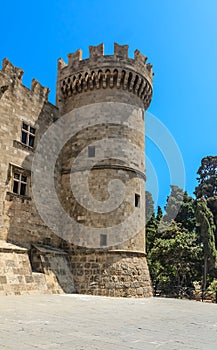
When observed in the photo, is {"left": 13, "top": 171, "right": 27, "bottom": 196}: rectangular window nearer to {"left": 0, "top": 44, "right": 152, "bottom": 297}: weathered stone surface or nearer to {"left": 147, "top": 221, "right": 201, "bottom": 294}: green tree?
{"left": 0, "top": 44, "right": 152, "bottom": 297}: weathered stone surface

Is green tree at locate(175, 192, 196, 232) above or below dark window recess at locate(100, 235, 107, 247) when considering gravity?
above

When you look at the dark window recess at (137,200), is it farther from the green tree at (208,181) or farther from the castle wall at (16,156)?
the green tree at (208,181)

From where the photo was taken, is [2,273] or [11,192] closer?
[2,273]

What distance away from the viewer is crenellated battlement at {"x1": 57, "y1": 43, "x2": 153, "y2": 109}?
631 inches

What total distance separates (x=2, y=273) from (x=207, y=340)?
25.2 ft

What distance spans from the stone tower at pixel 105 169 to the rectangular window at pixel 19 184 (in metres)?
2.20

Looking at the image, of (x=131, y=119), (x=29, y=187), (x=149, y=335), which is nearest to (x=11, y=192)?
(x=29, y=187)

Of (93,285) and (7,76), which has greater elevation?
(7,76)

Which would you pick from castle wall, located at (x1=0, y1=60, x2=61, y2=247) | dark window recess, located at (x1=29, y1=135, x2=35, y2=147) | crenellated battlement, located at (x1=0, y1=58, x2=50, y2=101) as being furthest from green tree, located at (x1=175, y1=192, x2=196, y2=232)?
crenellated battlement, located at (x1=0, y1=58, x2=50, y2=101)

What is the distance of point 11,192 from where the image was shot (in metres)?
13.1

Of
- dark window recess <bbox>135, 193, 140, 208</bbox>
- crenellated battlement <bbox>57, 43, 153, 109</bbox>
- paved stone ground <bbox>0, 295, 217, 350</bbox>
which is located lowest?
paved stone ground <bbox>0, 295, 217, 350</bbox>

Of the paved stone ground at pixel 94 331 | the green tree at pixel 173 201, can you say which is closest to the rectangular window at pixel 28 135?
the paved stone ground at pixel 94 331

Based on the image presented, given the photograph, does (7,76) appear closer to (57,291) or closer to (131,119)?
(131,119)

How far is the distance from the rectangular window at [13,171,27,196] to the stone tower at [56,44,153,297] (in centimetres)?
220
